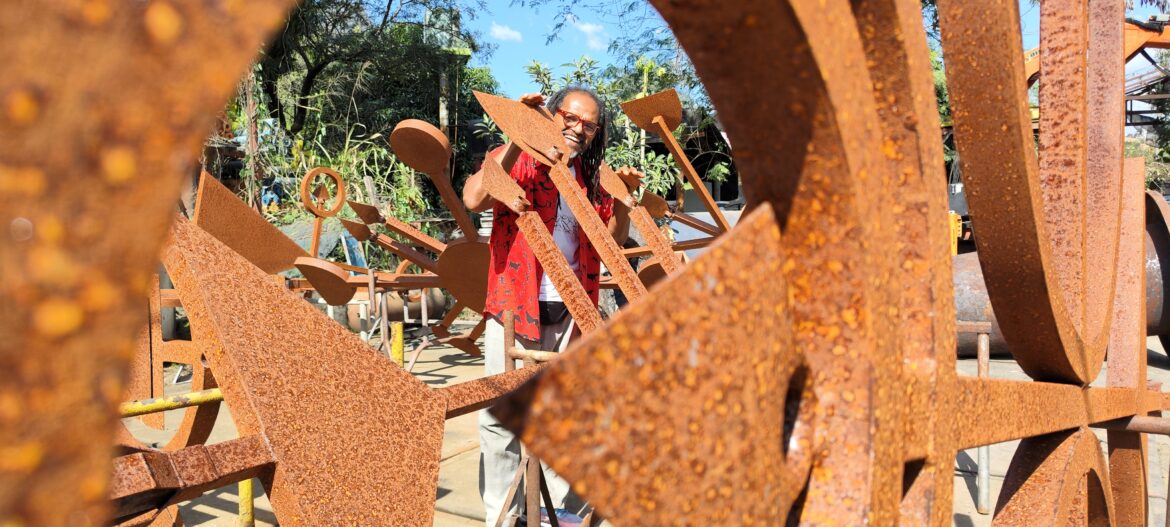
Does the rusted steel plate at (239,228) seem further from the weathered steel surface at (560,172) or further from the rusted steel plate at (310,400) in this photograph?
the rusted steel plate at (310,400)

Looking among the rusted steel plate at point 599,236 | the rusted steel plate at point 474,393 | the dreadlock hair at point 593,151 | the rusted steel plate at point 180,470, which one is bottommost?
the rusted steel plate at point 474,393

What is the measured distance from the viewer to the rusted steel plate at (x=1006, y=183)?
2.31 feet

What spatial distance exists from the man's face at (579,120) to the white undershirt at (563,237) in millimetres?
107

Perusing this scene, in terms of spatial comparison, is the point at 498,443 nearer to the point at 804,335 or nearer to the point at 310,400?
the point at 310,400

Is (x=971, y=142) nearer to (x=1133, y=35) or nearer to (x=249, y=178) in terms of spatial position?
(x=1133, y=35)

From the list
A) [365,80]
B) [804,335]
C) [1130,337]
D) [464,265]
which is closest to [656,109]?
[464,265]

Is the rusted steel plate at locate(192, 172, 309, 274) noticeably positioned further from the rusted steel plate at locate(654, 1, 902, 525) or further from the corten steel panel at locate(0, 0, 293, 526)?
the corten steel panel at locate(0, 0, 293, 526)

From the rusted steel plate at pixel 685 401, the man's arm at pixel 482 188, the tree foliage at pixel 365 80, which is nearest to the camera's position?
the rusted steel plate at pixel 685 401

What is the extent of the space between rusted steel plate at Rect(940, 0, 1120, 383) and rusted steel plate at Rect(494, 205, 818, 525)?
410 millimetres

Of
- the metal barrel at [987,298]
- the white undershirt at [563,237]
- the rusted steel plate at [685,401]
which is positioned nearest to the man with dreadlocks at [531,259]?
the white undershirt at [563,237]

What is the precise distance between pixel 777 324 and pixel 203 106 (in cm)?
32

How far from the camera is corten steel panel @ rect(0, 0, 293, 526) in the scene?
0.18 meters

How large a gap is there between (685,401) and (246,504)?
90.4 inches

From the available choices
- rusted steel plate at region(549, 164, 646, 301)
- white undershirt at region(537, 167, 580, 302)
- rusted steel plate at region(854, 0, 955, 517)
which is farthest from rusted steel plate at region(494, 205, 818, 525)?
white undershirt at region(537, 167, 580, 302)
